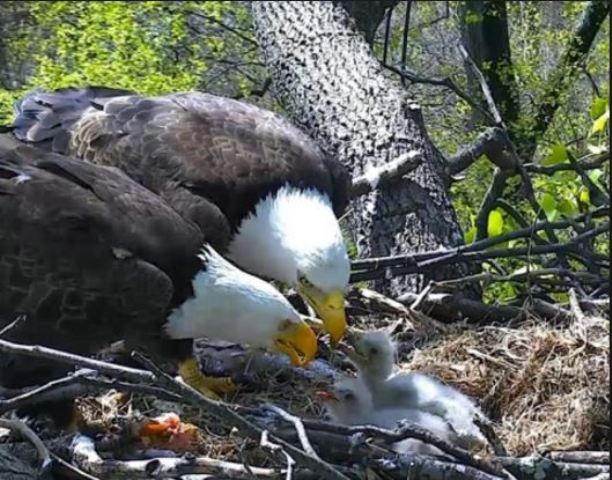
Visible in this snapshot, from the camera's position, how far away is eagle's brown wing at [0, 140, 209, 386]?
3779mm

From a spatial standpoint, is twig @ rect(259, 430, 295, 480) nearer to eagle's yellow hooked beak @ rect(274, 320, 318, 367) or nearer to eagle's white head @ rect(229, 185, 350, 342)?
eagle's yellow hooked beak @ rect(274, 320, 318, 367)

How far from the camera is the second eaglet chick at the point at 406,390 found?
12.4 ft

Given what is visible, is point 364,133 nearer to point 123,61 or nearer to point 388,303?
point 388,303

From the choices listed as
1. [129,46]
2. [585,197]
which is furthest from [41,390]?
[129,46]

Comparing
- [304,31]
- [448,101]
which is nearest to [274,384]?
[304,31]

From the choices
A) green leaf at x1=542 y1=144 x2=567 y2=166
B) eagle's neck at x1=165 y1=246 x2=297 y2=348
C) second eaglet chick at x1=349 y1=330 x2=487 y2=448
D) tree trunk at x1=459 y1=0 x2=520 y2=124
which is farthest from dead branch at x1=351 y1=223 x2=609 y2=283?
tree trunk at x1=459 y1=0 x2=520 y2=124

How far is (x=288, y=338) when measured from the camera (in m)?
4.02

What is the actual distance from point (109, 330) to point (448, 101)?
16.4ft

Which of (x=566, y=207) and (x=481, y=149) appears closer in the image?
(x=566, y=207)

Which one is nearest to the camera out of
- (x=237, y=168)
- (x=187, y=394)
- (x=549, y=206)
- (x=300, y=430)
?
(x=187, y=394)

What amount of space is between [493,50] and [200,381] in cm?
509

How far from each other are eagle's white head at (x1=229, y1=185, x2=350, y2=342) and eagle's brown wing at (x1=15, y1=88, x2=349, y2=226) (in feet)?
0.21

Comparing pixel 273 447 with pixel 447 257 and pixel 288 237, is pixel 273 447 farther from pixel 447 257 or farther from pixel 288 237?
pixel 447 257

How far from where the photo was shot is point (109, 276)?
3.80 meters
